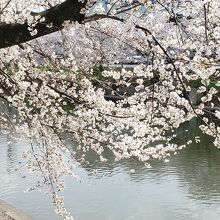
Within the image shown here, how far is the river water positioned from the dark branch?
6311mm

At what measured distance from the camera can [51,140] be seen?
5.16 m

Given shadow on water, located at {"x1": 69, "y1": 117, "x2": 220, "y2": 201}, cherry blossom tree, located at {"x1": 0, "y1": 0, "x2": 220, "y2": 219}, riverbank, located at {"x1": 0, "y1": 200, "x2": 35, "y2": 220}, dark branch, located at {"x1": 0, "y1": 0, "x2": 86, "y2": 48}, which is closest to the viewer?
dark branch, located at {"x1": 0, "y1": 0, "x2": 86, "y2": 48}

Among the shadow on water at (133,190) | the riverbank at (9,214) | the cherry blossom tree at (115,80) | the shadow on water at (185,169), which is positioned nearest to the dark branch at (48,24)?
the cherry blossom tree at (115,80)

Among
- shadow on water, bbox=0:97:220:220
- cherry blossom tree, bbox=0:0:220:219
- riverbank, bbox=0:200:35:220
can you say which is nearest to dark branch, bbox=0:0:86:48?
cherry blossom tree, bbox=0:0:220:219

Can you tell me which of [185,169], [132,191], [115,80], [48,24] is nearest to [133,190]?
[132,191]

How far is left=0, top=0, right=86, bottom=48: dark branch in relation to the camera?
2.33 m

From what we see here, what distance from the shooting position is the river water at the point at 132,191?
8.70 metres

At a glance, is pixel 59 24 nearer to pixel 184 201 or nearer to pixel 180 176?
pixel 184 201

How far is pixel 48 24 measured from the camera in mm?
2453

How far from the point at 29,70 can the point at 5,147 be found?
9683 millimetres

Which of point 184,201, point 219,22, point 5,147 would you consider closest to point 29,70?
point 219,22

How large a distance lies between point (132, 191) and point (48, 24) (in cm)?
791

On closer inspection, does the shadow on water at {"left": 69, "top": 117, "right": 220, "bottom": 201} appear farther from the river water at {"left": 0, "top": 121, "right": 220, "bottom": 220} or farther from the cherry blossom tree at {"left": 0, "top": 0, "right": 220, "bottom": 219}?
the cherry blossom tree at {"left": 0, "top": 0, "right": 220, "bottom": 219}

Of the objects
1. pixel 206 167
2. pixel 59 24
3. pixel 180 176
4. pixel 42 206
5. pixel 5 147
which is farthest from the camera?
pixel 5 147
